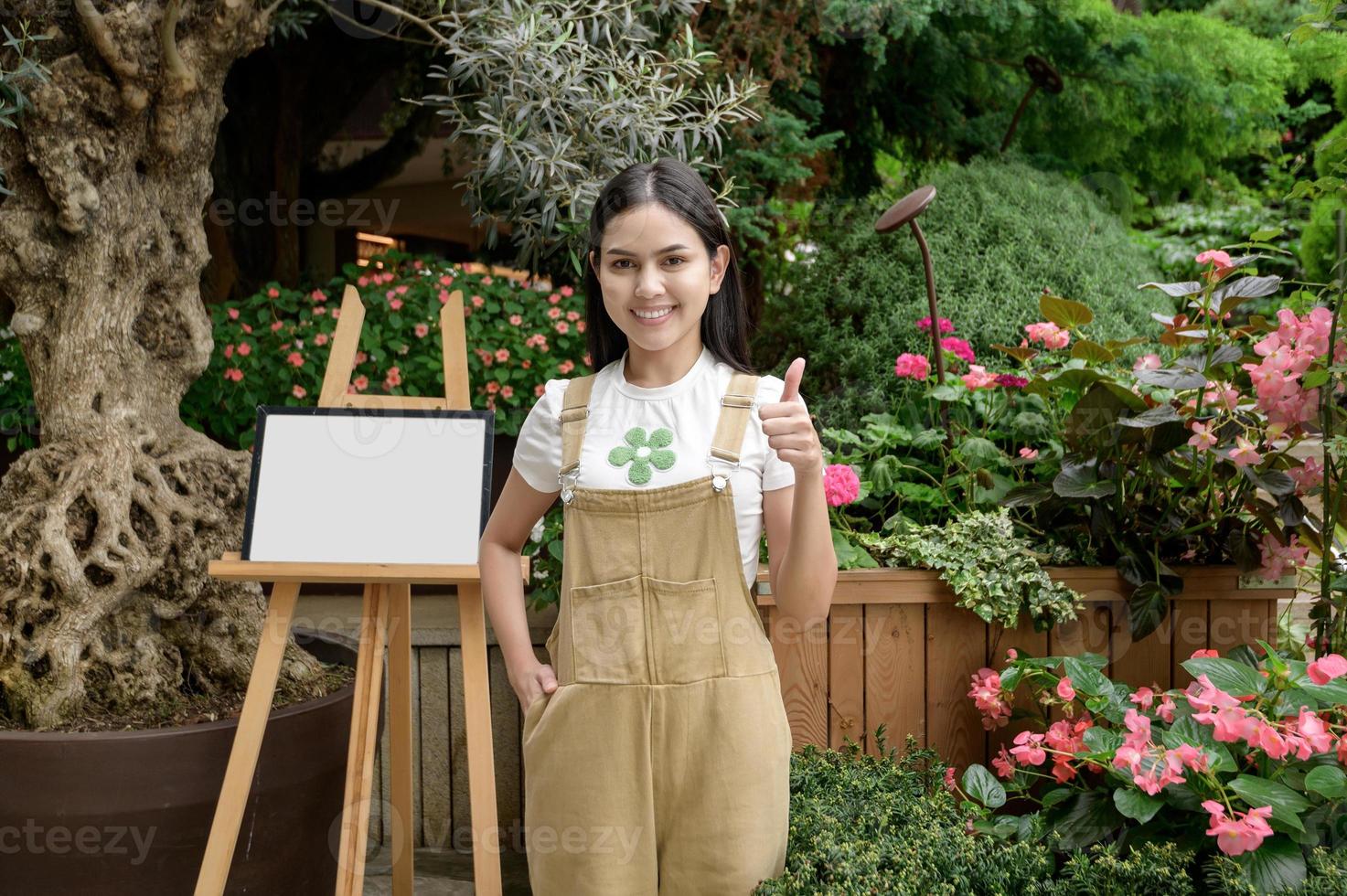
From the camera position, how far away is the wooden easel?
2.00m

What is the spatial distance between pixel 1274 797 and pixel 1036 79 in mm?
3551

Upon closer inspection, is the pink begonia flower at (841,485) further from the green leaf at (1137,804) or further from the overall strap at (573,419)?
the overall strap at (573,419)

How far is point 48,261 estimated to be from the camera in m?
2.41

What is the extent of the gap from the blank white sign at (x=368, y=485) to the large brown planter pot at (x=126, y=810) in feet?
1.42

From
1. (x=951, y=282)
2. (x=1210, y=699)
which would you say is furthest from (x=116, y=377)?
(x=951, y=282)

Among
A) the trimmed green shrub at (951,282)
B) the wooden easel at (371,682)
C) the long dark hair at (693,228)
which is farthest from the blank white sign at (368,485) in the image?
the trimmed green shrub at (951,282)

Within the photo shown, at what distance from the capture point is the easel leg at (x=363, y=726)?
7.14 ft

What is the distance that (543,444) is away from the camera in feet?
5.20

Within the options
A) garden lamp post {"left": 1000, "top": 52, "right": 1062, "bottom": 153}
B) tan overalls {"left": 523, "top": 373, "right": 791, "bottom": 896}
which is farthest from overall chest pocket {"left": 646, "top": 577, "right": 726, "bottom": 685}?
garden lamp post {"left": 1000, "top": 52, "right": 1062, "bottom": 153}

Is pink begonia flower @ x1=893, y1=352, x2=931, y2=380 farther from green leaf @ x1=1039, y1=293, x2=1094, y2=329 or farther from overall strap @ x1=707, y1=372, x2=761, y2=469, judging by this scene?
overall strap @ x1=707, y1=372, x2=761, y2=469

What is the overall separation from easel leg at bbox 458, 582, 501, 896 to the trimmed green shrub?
→ 1585mm

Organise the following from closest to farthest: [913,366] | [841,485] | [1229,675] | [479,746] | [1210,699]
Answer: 1. [1210,699]
2. [1229,675]
3. [479,746]
4. [841,485]
5. [913,366]

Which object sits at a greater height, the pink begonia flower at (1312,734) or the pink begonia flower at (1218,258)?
the pink begonia flower at (1218,258)

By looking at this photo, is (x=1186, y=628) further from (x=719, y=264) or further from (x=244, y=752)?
(x=244, y=752)
